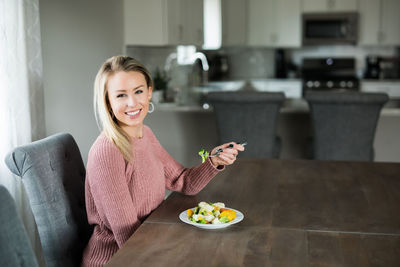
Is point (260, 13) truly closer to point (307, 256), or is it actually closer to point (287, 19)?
point (287, 19)

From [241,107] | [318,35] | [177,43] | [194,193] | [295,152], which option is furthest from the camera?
[318,35]

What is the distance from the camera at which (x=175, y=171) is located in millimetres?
1976

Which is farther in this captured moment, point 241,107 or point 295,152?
point 295,152

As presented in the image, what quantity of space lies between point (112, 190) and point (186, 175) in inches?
17.9

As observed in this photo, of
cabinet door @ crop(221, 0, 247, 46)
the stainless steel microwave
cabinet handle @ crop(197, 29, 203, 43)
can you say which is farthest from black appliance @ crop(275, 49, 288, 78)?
cabinet handle @ crop(197, 29, 203, 43)

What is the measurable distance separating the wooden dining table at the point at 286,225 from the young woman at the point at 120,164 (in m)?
0.08

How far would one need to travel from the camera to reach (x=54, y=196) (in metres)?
1.67

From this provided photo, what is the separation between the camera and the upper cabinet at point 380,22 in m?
6.23

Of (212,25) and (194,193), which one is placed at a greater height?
(212,25)

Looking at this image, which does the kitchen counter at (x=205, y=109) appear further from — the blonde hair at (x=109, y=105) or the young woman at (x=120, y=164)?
the blonde hair at (x=109, y=105)

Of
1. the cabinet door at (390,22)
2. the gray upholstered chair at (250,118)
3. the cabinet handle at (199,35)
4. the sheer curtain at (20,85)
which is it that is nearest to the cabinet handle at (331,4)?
the cabinet door at (390,22)

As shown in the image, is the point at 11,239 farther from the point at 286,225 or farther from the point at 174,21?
the point at 174,21

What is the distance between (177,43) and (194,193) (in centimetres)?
274

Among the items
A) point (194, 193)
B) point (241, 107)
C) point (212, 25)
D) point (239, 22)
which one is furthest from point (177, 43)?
point (194, 193)
